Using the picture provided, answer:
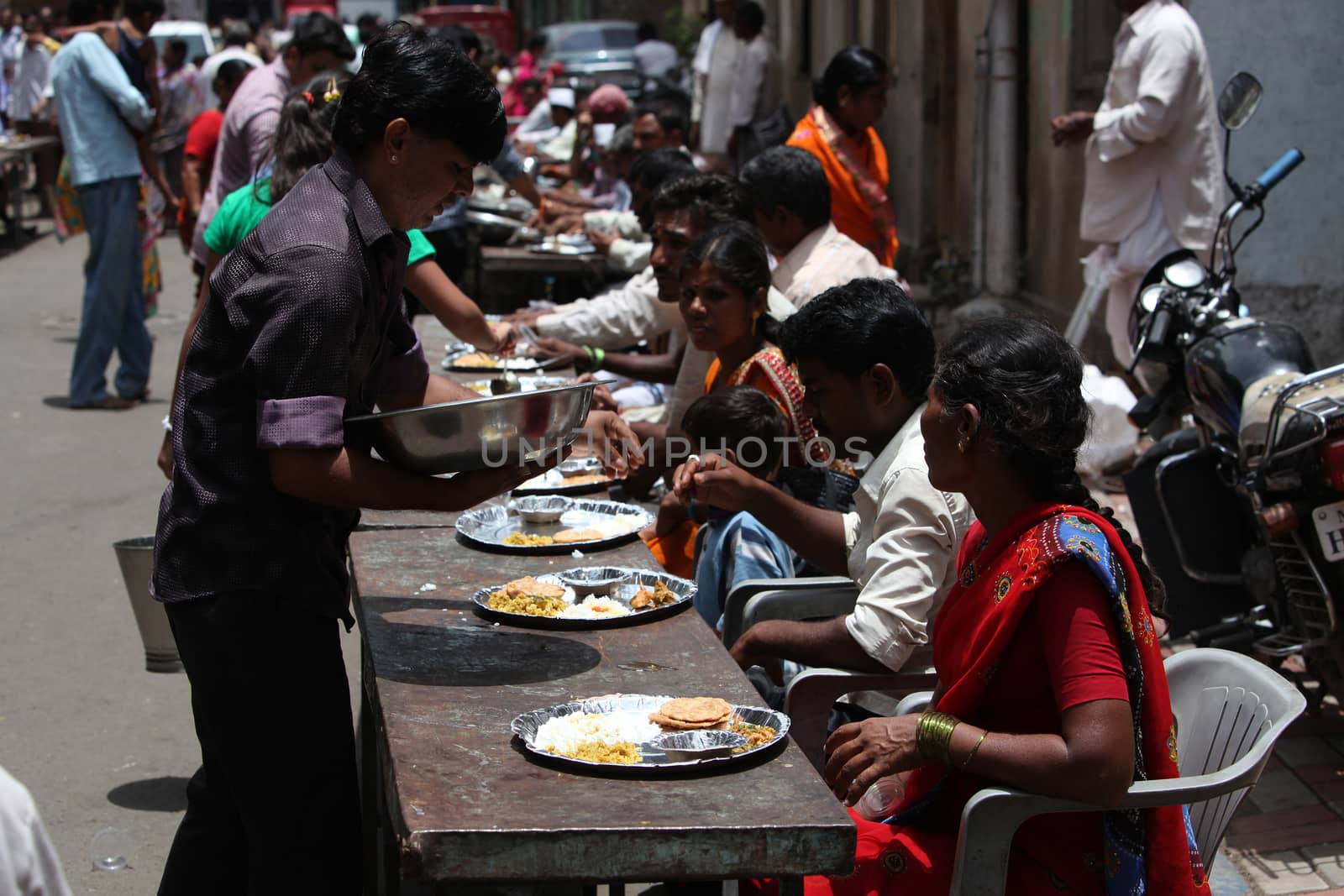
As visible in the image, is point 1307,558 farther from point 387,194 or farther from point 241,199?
point 241,199

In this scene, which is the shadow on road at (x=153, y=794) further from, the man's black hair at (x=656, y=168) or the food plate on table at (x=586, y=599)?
the man's black hair at (x=656, y=168)

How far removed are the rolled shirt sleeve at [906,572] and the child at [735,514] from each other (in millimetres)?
728

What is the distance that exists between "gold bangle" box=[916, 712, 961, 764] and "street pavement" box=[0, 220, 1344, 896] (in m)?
1.02

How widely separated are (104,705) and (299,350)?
2783 millimetres

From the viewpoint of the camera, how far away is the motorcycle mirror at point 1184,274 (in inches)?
173

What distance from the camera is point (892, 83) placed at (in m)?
12.1

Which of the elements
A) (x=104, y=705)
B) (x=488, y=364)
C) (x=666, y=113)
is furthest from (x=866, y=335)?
(x=666, y=113)

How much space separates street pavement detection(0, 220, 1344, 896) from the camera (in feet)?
11.4

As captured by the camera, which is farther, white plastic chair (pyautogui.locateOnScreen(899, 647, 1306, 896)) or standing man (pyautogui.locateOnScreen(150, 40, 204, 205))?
standing man (pyautogui.locateOnScreen(150, 40, 204, 205))

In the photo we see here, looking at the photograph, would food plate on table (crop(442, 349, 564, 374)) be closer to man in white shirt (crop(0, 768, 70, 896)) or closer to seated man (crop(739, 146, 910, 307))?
seated man (crop(739, 146, 910, 307))

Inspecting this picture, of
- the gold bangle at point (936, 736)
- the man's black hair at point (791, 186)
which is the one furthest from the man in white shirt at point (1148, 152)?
the gold bangle at point (936, 736)

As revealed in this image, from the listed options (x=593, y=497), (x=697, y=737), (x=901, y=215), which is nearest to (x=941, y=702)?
(x=697, y=737)

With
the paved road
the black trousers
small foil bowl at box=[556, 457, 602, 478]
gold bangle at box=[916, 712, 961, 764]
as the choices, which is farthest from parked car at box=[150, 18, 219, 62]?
gold bangle at box=[916, 712, 961, 764]

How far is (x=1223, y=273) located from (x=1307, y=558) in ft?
3.70
